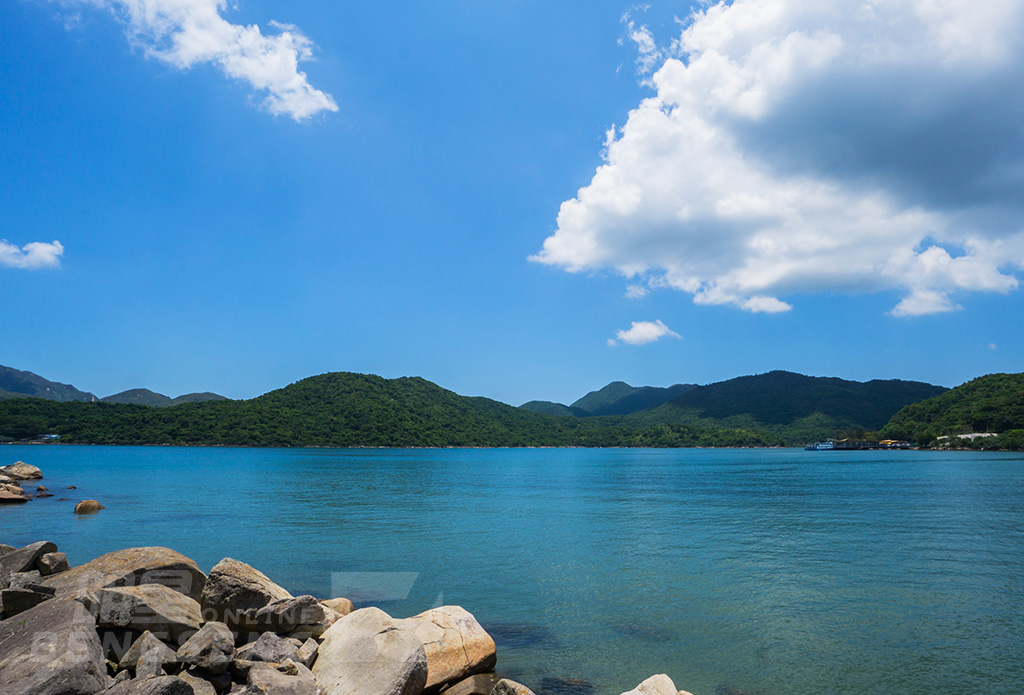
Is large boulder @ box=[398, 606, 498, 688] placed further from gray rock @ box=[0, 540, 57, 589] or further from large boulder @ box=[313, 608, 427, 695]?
gray rock @ box=[0, 540, 57, 589]

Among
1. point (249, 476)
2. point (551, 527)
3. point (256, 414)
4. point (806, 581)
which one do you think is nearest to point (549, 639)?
point (806, 581)

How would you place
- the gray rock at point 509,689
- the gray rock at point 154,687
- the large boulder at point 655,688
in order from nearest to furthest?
the gray rock at point 154,687 → the gray rock at point 509,689 → the large boulder at point 655,688

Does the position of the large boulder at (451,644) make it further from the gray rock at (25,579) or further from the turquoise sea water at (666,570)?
the gray rock at (25,579)

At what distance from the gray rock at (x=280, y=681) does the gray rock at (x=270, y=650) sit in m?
0.55

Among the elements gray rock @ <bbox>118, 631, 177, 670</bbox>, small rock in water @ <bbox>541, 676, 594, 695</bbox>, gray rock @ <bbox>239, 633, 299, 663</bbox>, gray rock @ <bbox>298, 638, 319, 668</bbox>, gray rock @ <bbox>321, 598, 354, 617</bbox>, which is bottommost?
small rock in water @ <bbox>541, 676, 594, 695</bbox>

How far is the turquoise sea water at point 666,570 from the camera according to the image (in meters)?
14.4

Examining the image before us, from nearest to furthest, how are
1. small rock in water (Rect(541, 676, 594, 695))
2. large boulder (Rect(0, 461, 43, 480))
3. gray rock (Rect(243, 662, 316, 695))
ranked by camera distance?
1. gray rock (Rect(243, 662, 316, 695))
2. small rock in water (Rect(541, 676, 594, 695))
3. large boulder (Rect(0, 461, 43, 480))

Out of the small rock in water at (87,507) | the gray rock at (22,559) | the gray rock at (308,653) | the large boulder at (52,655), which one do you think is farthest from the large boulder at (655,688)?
the small rock in water at (87,507)

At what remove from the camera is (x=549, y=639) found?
52.9ft

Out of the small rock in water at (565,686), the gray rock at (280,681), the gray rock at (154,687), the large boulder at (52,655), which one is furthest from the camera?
the small rock in water at (565,686)

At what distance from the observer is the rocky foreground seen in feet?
29.7

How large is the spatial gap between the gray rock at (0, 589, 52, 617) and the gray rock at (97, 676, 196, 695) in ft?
16.5

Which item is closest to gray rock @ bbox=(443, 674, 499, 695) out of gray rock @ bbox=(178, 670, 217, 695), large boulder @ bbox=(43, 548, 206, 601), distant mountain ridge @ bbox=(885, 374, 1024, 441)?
gray rock @ bbox=(178, 670, 217, 695)

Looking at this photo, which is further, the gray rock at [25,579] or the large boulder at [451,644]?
the gray rock at [25,579]
